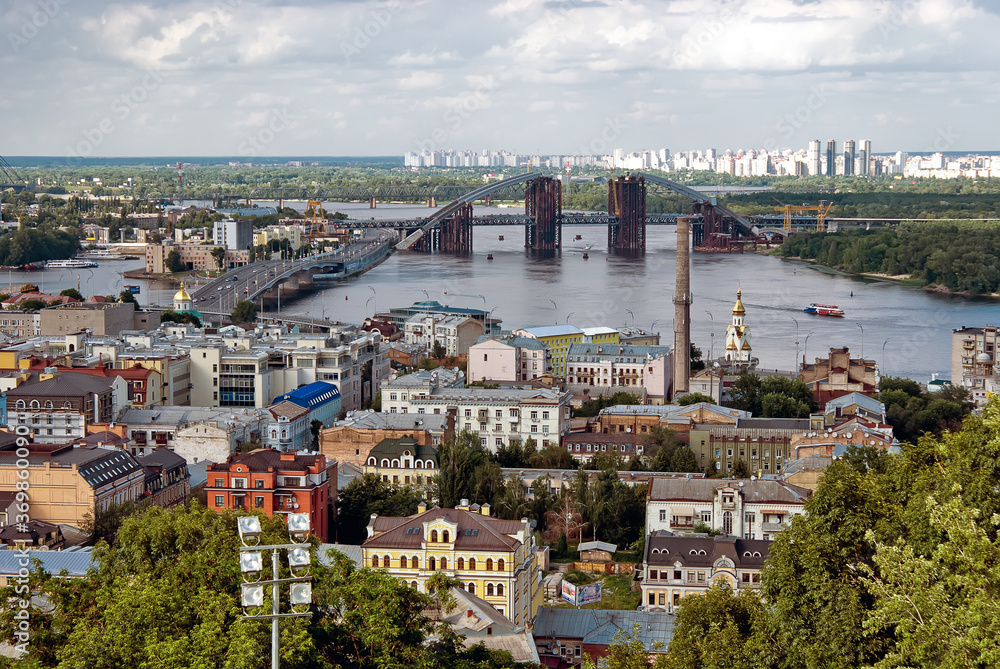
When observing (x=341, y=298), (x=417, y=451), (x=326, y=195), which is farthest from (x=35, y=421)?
(x=326, y=195)

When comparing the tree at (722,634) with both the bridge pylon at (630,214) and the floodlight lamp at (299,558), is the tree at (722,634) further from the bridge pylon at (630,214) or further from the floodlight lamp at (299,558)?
the bridge pylon at (630,214)

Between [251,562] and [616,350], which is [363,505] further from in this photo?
[616,350]

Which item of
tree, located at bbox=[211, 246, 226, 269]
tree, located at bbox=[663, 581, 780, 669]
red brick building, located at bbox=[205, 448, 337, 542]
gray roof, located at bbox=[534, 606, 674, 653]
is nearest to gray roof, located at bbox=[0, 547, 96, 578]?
red brick building, located at bbox=[205, 448, 337, 542]

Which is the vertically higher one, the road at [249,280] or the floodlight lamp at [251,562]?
the floodlight lamp at [251,562]

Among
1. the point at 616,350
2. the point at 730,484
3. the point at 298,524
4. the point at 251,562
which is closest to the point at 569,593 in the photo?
the point at 730,484

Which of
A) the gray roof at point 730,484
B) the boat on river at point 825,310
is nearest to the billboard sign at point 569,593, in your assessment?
the gray roof at point 730,484

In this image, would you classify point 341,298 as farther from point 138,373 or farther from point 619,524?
point 619,524
